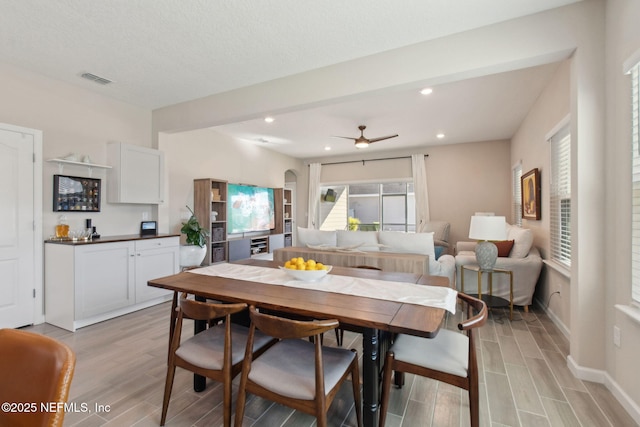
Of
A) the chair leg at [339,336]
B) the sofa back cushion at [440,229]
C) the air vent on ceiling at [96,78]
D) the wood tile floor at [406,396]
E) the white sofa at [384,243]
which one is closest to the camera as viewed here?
the wood tile floor at [406,396]

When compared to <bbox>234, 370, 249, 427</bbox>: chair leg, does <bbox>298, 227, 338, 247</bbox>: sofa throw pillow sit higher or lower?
higher

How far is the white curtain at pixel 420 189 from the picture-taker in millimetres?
6887

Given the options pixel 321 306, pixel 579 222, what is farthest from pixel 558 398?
pixel 321 306

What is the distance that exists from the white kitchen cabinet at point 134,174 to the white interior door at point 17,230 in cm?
77

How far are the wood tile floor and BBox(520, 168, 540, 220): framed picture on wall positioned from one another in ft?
6.15

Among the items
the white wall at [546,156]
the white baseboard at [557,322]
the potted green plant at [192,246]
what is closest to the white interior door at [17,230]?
the potted green plant at [192,246]

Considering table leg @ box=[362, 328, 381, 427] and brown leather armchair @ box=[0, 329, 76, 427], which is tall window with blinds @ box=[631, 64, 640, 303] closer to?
table leg @ box=[362, 328, 381, 427]

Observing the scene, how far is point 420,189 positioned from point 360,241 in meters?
3.63

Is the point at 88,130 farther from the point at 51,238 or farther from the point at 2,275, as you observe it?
the point at 2,275

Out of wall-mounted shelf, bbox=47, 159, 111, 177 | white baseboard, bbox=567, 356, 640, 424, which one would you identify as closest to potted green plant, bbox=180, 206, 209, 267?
wall-mounted shelf, bbox=47, 159, 111, 177

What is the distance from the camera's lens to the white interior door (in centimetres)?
298

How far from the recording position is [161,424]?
172 centimetres

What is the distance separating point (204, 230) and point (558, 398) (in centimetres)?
454

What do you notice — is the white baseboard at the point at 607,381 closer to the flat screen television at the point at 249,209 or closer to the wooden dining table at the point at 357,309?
the wooden dining table at the point at 357,309
